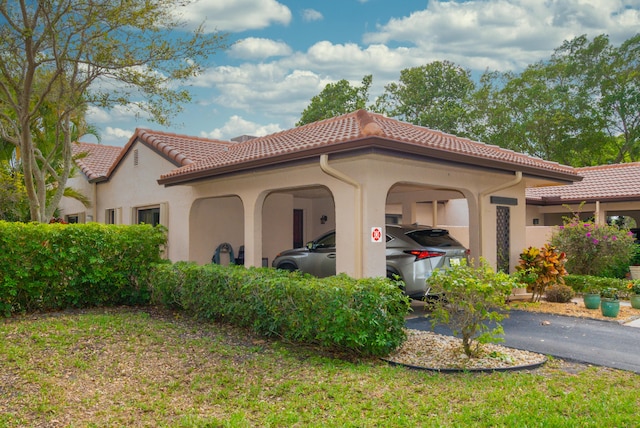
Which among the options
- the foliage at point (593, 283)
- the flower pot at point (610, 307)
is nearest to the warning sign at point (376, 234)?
the flower pot at point (610, 307)

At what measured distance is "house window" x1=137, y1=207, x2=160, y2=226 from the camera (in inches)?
587

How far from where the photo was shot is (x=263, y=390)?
5.29 m

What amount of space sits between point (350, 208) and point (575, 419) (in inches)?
190

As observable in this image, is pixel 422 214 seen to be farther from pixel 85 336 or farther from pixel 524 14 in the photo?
pixel 85 336

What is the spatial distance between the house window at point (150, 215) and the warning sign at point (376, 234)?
8326 mm

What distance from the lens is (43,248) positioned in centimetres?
952

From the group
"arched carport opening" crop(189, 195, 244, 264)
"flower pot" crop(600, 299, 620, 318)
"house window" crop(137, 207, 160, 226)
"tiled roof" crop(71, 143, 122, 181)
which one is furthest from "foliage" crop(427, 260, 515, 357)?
"tiled roof" crop(71, 143, 122, 181)

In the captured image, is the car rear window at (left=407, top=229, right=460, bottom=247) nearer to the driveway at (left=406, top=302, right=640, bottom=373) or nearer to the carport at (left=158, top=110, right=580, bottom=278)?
the carport at (left=158, top=110, right=580, bottom=278)

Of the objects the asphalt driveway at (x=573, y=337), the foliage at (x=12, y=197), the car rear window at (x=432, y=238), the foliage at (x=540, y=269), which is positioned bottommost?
the asphalt driveway at (x=573, y=337)

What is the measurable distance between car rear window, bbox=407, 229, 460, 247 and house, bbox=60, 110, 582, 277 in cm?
90

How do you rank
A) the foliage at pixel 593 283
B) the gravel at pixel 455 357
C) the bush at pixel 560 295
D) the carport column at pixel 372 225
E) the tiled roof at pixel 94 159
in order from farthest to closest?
the tiled roof at pixel 94 159 < the foliage at pixel 593 283 < the bush at pixel 560 295 < the carport column at pixel 372 225 < the gravel at pixel 455 357

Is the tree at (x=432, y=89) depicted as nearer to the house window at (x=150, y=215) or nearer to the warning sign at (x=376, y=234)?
the house window at (x=150, y=215)

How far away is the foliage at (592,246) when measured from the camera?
42.1 feet

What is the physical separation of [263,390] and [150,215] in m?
11.0
